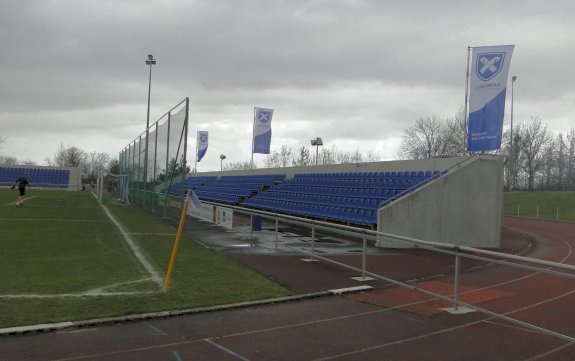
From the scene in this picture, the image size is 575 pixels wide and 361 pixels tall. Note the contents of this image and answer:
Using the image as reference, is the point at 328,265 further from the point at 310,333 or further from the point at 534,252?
the point at 534,252

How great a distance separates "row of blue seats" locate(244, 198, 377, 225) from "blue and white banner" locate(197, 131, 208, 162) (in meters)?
Answer: 18.0

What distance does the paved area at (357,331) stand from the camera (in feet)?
16.1

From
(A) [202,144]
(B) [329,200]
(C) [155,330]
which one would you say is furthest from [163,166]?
(A) [202,144]

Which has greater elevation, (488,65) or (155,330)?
(488,65)

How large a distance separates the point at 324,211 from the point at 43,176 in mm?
Result: 60577

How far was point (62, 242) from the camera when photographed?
1252 centimetres

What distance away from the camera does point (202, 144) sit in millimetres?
44719

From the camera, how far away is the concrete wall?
49.2ft

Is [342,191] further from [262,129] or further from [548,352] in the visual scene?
[548,352]

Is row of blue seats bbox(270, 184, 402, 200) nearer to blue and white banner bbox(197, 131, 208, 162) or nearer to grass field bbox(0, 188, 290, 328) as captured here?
grass field bbox(0, 188, 290, 328)

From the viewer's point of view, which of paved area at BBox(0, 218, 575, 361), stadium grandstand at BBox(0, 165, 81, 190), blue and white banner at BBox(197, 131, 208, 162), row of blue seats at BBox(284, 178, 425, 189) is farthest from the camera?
stadium grandstand at BBox(0, 165, 81, 190)

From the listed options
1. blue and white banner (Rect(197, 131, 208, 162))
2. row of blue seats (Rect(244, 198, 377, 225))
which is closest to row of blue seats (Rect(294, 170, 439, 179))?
row of blue seats (Rect(244, 198, 377, 225))

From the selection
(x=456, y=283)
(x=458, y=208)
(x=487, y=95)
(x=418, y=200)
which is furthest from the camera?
(x=458, y=208)

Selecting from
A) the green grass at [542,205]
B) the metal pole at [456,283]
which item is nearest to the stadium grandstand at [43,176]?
the green grass at [542,205]
